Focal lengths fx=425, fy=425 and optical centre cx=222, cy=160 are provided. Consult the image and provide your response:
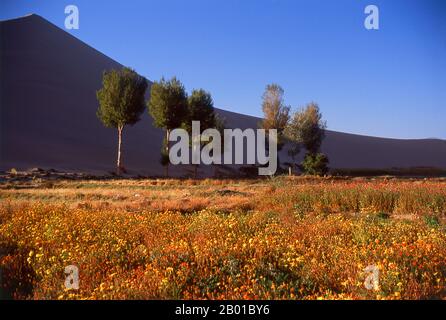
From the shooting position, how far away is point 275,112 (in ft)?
176

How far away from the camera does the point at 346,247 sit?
784 centimetres

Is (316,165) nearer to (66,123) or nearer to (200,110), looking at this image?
(200,110)

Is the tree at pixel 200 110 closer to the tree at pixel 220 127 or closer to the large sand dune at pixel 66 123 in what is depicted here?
the tree at pixel 220 127

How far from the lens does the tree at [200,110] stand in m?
47.0

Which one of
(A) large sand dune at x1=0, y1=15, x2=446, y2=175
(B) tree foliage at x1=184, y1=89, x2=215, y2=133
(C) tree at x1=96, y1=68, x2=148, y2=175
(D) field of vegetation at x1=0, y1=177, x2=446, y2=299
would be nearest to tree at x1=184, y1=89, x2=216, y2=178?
(B) tree foliage at x1=184, y1=89, x2=215, y2=133

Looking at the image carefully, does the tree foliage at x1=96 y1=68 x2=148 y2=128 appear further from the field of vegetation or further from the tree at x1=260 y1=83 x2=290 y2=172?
the field of vegetation

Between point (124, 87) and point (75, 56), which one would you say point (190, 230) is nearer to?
point (124, 87)

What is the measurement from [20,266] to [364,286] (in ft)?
18.3

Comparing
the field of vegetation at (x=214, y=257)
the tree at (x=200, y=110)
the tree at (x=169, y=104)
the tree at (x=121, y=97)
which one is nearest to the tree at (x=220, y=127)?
the tree at (x=200, y=110)

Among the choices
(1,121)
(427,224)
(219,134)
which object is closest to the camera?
(427,224)

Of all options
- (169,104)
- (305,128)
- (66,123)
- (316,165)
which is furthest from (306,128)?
(66,123)

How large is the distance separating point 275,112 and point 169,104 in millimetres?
15187
